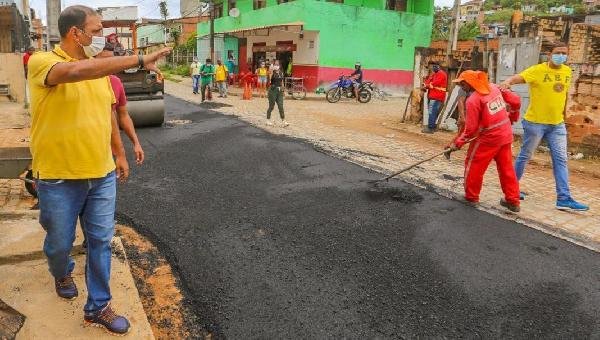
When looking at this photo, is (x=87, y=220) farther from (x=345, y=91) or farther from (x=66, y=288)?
(x=345, y=91)

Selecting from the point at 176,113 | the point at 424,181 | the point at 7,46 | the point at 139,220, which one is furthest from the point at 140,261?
the point at 7,46

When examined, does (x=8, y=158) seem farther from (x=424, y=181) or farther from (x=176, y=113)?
(x=176, y=113)

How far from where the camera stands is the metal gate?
384 inches

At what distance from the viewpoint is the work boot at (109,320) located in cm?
262

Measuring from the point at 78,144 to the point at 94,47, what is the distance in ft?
1.68

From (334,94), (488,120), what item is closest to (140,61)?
(488,120)

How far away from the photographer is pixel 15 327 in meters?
2.62

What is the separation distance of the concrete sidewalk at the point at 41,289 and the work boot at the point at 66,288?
0.04 meters

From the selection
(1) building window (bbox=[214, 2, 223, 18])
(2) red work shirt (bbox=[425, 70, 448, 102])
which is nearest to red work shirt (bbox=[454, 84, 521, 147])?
(2) red work shirt (bbox=[425, 70, 448, 102])

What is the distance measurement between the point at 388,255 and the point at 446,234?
0.91 m

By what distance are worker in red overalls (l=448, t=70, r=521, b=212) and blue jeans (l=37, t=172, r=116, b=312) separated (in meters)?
4.16

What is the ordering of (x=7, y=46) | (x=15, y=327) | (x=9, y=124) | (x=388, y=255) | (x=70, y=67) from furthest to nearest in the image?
(x=7, y=46), (x=9, y=124), (x=388, y=255), (x=15, y=327), (x=70, y=67)

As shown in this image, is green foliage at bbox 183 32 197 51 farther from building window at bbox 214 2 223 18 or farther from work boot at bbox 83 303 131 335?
work boot at bbox 83 303 131 335

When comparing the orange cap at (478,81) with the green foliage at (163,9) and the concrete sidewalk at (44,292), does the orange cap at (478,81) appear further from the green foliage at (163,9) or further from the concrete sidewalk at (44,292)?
the green foliage at (163,9)
